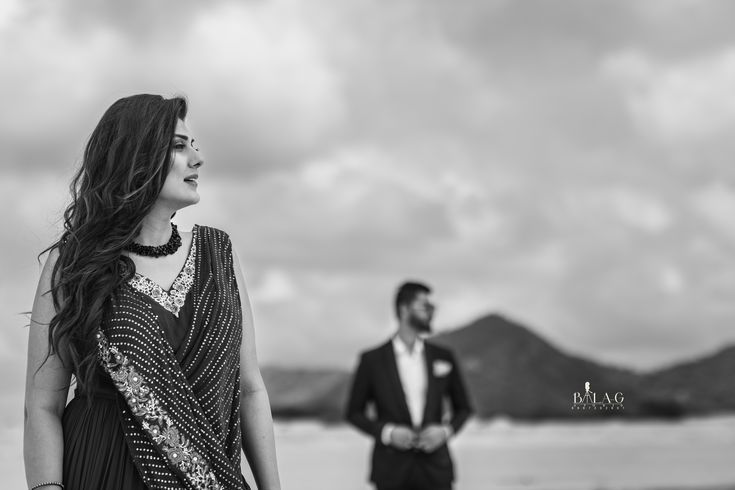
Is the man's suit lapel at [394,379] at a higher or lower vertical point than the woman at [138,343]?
higher

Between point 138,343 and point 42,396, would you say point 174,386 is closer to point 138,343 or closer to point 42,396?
point 138,343

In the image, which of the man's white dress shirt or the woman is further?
the man's white dress shirt

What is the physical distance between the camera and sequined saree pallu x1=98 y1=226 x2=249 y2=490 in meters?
2.38

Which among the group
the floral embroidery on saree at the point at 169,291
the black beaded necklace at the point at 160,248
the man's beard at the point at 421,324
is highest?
the man's beard at the point at 421,324

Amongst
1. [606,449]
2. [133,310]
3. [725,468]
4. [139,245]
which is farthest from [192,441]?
[606,449]

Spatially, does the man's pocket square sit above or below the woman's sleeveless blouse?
above

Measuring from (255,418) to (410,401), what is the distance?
3564 mm

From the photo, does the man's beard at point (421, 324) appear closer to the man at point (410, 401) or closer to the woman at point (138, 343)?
the man at point (410, 401)

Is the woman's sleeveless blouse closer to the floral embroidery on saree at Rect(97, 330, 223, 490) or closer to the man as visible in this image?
the floral embroidery on saree at Rect(97, 330, 223, 490)

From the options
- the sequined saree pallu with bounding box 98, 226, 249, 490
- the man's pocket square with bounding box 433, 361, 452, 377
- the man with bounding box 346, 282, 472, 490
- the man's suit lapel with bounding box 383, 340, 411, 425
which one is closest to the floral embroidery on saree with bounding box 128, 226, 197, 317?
the sequined saree pallu with bounding box 98, 226, 249, 490

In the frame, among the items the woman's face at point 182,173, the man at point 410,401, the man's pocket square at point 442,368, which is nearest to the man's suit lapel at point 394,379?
the man at point 410,401

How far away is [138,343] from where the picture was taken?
2.39m

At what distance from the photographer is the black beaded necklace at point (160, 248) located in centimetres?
255

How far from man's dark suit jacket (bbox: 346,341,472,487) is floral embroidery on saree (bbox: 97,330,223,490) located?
347 cm
